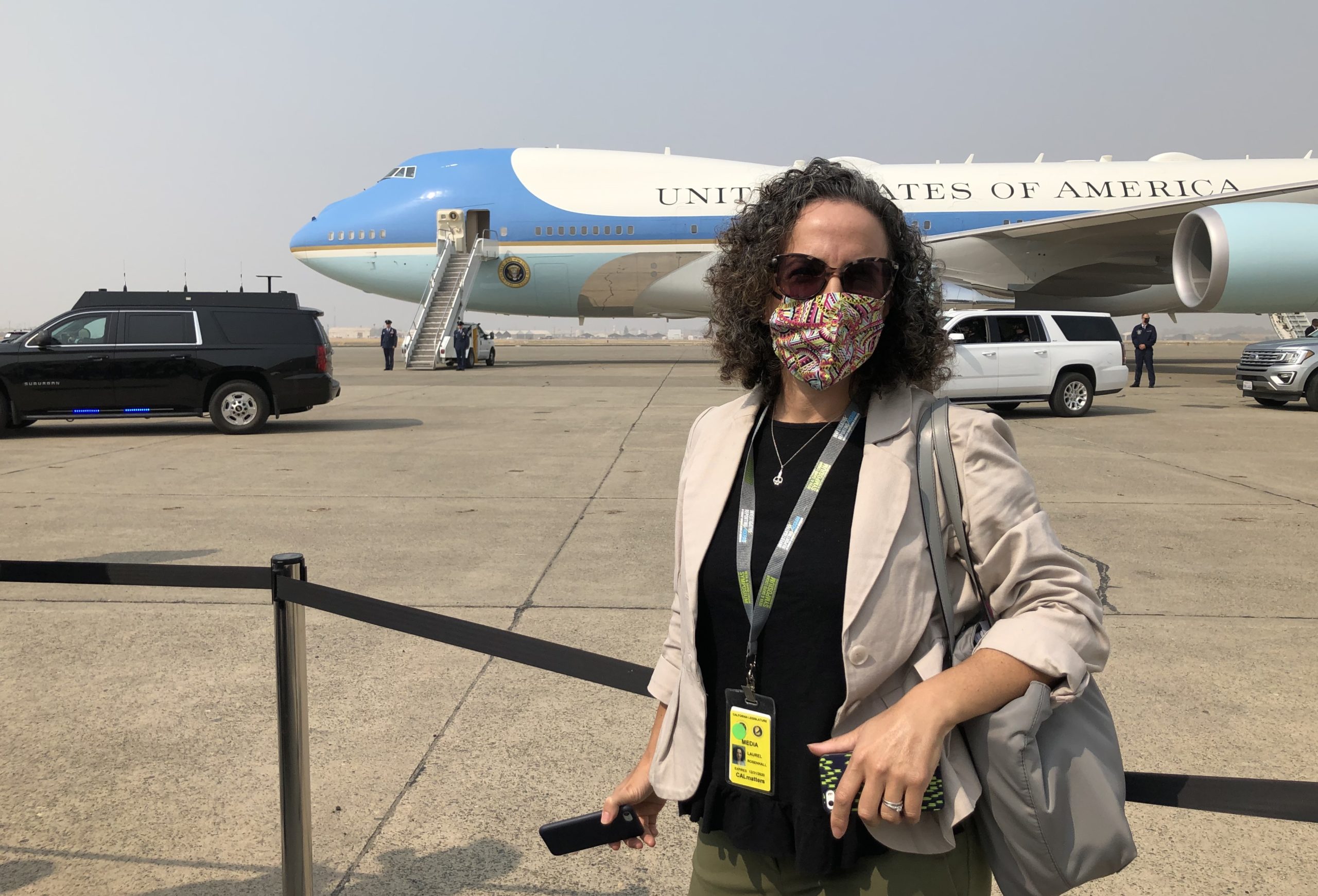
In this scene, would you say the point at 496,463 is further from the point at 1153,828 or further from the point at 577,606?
the point at 1153,828

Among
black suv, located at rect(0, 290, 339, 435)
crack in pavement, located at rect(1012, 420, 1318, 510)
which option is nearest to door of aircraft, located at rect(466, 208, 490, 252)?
black suv, located at rect(0, 290, 339, 435)

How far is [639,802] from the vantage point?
181 centimetres

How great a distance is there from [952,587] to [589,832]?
81 cm

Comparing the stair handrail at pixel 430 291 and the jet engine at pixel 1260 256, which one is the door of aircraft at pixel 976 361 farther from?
the stair handrail at pixel 430 291

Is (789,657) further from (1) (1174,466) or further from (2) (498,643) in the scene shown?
(1) (1174,466)

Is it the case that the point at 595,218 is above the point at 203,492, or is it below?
above

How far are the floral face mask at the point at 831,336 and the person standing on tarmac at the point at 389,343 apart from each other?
2820cm

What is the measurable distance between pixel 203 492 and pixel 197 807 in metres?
6.16

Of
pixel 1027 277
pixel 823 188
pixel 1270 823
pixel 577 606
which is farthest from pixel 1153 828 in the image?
pixel 1027 277

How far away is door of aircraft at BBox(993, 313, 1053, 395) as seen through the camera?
15086mm

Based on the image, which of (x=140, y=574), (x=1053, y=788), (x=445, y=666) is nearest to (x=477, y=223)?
(x=445, y=666)

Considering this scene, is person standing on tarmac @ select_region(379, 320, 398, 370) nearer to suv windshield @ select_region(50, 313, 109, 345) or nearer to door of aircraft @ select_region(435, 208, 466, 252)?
door of aircraft @ select_region(435, 208, 466, 252)

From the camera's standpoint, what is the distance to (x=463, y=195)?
25766 mm

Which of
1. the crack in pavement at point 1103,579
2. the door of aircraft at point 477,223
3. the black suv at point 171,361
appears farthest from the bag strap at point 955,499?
the door of aircraft at point 477,223
